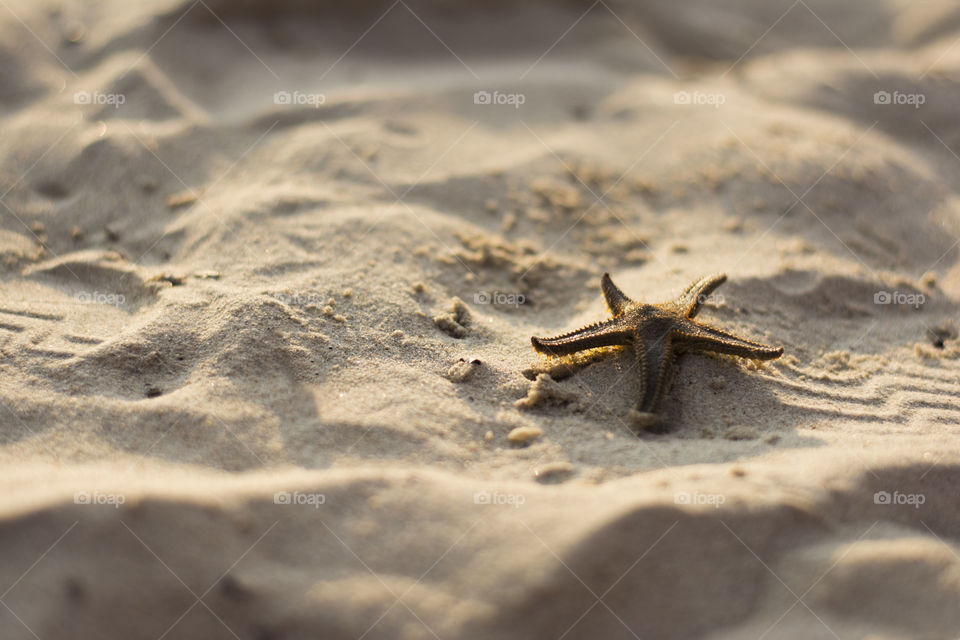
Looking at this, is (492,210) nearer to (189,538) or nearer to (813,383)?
(813,383)

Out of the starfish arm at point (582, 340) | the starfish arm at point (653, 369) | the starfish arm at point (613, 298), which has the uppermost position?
the starfish arm at point (613, 298)

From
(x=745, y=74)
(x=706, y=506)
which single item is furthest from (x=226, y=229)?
(x=745, y=74)

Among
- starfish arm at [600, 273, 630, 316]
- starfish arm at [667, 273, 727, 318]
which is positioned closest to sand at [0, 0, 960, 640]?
starfish arm at [667, 273, 727, 318]

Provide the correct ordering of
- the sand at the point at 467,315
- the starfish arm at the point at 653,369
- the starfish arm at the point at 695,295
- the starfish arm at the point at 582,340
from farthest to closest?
the starfish arm at the point at 695,295 → the starfish arm at the point at 582,340 → the starfish arm at the point at 653,369 → the sand at the point at 467,315

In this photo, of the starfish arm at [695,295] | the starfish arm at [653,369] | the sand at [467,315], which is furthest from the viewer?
the starfish arm at [695,295]

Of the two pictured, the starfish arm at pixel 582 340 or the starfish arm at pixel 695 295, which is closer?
the starfish arm at pixel 582 340

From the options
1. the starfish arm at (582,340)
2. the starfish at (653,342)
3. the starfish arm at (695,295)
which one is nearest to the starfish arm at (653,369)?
the starfish at (653,342)

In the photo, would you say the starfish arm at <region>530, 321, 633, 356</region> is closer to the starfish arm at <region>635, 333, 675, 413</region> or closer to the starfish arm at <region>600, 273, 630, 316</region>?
the starfish arm at <region>635, 333, 675, 413</region>

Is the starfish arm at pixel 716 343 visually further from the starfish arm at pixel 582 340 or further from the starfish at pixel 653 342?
the starfish arm at pixel 582 340
